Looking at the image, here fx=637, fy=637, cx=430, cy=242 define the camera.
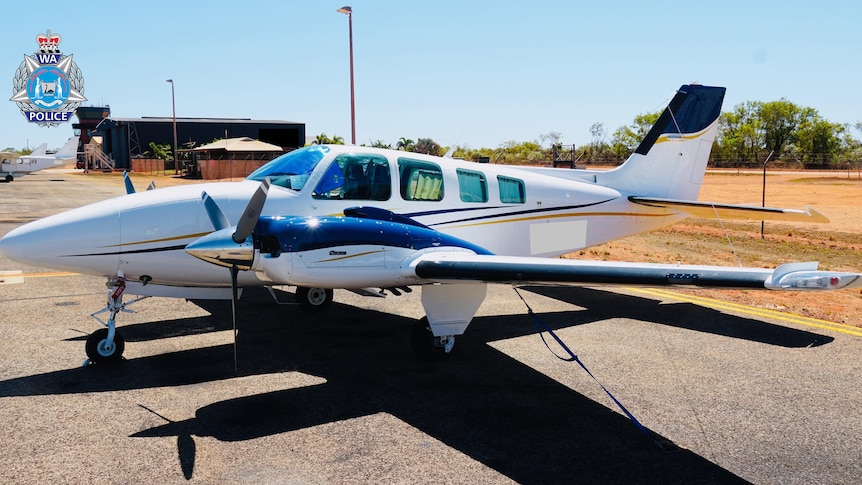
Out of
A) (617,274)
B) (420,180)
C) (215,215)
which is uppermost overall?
(420,180)

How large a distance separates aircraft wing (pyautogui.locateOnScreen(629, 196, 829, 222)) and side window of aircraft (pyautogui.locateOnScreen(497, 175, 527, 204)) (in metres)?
2.89

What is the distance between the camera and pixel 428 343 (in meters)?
8.91

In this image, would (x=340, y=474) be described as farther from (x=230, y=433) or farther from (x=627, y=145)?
(x=627, y=145)

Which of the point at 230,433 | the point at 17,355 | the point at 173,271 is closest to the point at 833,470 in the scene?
the point at 230,433

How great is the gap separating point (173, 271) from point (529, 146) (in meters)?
83.4

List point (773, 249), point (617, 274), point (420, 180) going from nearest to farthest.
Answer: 1. point (617, 274)
2. point (420, 180)
3. point (773, 249)

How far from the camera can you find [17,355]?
890 cm

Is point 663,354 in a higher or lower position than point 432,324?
lower

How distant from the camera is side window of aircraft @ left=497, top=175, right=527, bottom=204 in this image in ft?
36.4

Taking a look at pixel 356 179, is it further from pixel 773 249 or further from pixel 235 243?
pixel 773 249

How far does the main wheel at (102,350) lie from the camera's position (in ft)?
27.9

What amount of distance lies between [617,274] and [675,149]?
7.68 metres

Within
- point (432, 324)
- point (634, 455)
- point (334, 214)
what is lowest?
point (634, 455)

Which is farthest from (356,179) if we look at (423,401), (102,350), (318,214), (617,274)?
(617,274)
